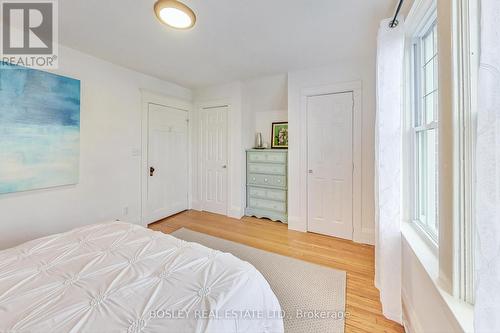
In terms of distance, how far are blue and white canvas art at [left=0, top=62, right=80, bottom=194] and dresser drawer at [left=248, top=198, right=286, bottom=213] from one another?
2.54m

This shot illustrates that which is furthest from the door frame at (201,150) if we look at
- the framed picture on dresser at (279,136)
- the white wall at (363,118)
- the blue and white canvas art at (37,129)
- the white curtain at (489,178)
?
the white curtain at (489,178)

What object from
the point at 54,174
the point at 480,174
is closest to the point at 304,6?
the point at 480,174

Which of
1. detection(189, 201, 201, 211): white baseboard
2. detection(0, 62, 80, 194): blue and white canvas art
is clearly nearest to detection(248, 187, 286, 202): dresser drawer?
detection(189, 201, 201, 211): white baseboard

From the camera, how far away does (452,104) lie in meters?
0.85

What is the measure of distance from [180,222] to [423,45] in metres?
3.69

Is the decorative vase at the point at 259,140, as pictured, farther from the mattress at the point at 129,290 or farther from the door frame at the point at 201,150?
the mattress at the point at 129,290

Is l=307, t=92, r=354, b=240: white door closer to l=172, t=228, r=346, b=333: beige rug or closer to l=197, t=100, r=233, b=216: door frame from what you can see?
l=172, t=228, r=346, b=333: beige rug

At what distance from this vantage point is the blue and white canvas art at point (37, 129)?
1.93 m

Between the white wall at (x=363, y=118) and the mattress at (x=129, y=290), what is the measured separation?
211cm

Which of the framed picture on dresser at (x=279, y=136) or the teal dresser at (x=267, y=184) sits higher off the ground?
the framed picture on dresser at (x=279, y=136)

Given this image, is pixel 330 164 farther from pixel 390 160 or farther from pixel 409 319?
pixel 409 319

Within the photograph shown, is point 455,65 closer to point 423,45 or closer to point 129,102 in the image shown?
point 423,45

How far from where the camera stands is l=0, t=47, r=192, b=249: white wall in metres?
2.11

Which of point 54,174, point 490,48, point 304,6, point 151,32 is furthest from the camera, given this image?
point 54,174
